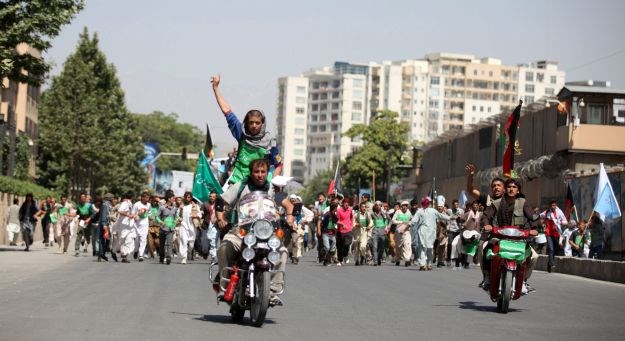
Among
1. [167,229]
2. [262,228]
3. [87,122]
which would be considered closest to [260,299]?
[262,228]

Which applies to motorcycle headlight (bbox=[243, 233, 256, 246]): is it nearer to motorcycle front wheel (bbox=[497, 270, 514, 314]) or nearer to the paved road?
the paved road

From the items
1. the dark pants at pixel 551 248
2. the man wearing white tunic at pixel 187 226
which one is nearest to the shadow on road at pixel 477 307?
the dark pants at pixel 551 248

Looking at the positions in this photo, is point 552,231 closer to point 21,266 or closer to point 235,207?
point 21,266

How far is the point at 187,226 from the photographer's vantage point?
31.0m

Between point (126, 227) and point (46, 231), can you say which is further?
point (46, 231)

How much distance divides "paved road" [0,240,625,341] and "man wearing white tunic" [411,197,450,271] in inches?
300

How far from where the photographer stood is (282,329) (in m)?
11.6

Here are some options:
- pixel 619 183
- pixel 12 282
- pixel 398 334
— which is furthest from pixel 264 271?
pixel 619 183

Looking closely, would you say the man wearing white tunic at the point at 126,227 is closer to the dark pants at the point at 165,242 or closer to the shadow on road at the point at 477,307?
the dark pants at the point at 165,242

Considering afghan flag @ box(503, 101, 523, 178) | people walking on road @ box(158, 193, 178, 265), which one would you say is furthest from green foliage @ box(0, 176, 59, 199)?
afghan flag @ box(503, 101, 523, 178)

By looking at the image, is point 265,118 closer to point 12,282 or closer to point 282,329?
point 282,329

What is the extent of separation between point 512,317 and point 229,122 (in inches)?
157

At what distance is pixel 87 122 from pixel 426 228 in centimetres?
4318

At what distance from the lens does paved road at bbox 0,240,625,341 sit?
442 inches
